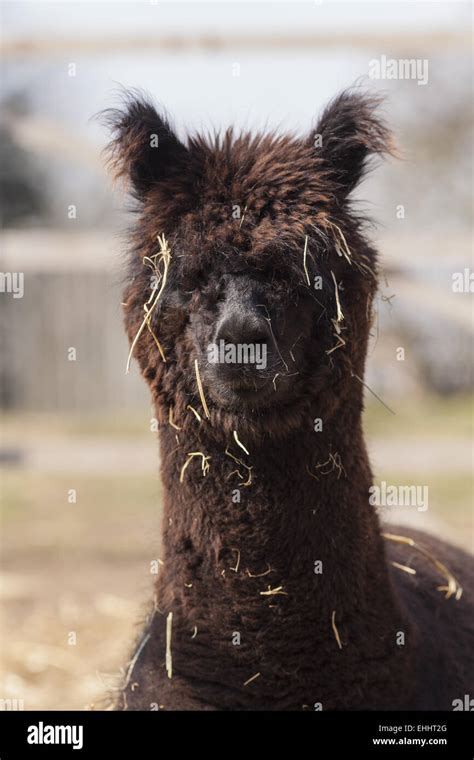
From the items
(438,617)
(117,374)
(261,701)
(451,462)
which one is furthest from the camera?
(117,374)

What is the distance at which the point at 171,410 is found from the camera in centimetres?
310

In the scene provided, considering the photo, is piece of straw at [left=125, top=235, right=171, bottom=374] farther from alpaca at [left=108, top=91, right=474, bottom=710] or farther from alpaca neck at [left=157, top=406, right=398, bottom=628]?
alpaca neck at [left=157, top=406, right=398, bottom=628]

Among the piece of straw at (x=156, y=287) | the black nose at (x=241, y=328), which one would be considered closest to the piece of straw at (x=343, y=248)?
the black nose at (x=241, y=328)

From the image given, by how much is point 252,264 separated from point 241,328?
25 centimetres

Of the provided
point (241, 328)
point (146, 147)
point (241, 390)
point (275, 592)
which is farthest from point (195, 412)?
point (146, 147)

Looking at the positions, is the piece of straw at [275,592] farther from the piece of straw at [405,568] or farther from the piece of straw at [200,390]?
the piece of straw at [405,568]

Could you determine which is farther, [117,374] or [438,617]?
[117,374]

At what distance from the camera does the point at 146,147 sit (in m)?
3.15

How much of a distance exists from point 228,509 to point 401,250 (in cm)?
415

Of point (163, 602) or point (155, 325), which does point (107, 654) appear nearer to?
point (163, 602)

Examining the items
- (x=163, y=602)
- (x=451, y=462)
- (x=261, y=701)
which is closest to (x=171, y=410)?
(x=163, y=602)

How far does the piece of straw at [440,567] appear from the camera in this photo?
3631mm

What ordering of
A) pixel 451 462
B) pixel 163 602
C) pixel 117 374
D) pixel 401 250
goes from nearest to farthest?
pixel 163 602 → pixel 401 250 → pixel 451 462 → pixel 117 374

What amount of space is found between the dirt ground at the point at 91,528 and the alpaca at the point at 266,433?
687 mm
